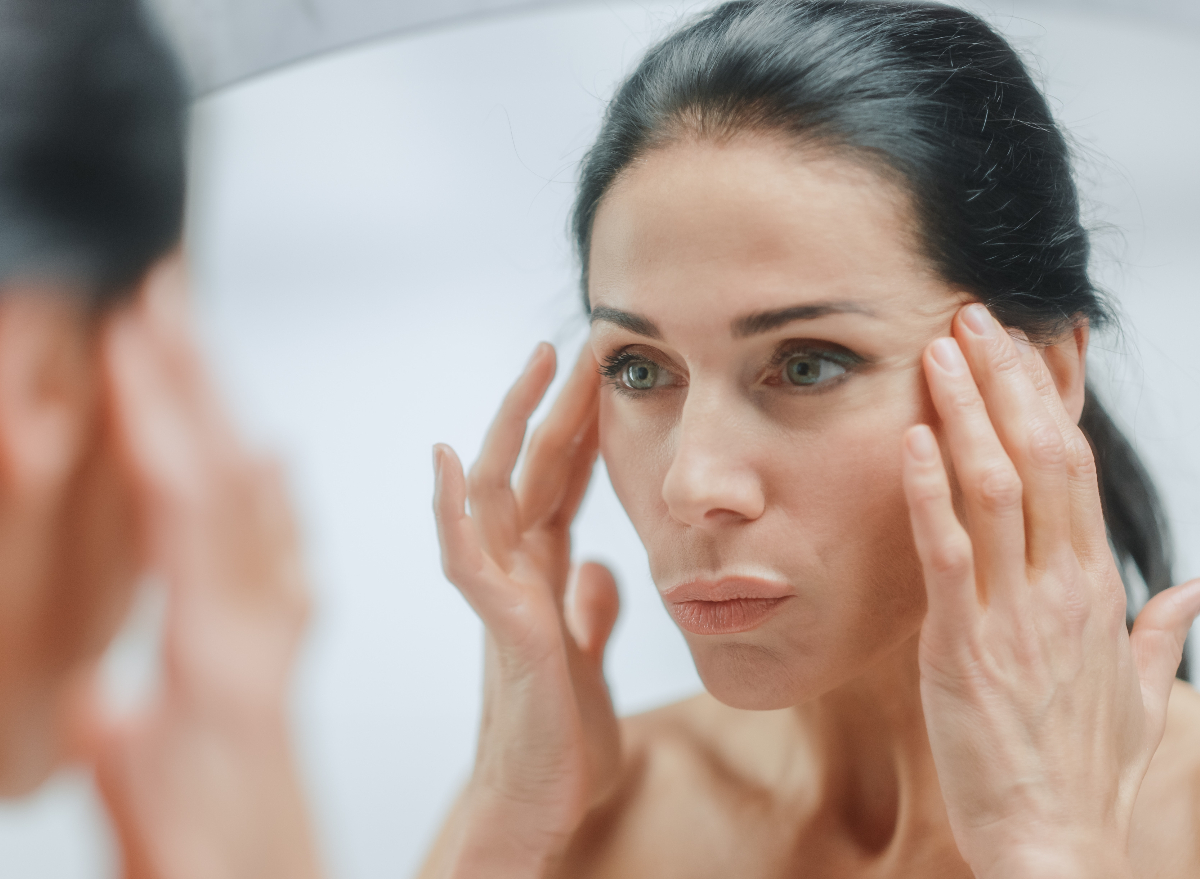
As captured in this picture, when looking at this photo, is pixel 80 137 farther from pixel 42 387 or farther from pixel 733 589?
pixel 733 589

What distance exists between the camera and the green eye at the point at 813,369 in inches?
35.6

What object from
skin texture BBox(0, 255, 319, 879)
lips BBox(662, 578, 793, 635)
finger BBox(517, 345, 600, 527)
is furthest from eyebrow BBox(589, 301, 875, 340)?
skin texture BBox(0, 255, 319, 879)

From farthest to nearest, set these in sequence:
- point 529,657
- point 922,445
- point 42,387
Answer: point 529,657, point 922,445, point 42,387

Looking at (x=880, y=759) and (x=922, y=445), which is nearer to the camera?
(x=922, y=445)

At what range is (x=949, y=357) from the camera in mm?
889

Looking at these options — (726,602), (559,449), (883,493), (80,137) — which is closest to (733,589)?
(726,602)

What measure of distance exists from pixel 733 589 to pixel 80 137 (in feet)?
1.99

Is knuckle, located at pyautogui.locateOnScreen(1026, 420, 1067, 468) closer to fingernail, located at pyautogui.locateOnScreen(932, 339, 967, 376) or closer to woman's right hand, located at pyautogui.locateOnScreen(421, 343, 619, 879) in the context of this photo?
fingernail, located at pyautogui.locateOnScreen(932, 339, 967, 376)

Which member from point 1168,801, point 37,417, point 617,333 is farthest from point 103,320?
point 1168,801

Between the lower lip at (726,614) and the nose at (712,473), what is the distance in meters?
0.08

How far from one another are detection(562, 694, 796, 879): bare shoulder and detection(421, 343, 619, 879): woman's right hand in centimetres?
5

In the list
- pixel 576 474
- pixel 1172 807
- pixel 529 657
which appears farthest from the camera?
pixel 576 474

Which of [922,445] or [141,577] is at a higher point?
[141,577]

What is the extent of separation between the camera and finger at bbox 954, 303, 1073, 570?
2.89ft
